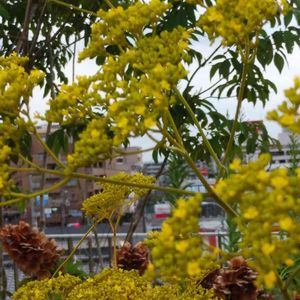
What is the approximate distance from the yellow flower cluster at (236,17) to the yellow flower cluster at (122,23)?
0.06m

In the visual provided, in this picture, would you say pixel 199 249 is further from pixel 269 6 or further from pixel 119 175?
pixel 119 175

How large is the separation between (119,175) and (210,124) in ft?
1.97

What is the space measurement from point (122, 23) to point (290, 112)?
0.90 ft

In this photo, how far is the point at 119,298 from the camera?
3.35 ft

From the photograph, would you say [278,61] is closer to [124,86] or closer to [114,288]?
[114,288]

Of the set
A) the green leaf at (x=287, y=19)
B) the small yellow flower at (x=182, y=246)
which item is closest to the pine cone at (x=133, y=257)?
the green leaf at (x=287, y=19)

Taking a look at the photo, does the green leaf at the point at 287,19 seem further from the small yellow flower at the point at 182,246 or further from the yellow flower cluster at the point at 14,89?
the small yellow flower at the point at 182,246

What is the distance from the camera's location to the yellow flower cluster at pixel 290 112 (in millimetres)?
603

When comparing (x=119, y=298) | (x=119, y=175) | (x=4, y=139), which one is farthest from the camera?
(x=119, y=175)

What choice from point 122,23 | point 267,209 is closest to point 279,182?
point 267,209

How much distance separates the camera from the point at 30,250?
1690 mm

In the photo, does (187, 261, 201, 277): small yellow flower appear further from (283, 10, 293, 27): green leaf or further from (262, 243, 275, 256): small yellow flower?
(283, 10, 293, 27): green leaf

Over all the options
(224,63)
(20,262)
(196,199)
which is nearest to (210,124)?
(224,63)

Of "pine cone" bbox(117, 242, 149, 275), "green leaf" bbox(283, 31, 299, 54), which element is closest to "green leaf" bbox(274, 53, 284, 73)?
"green leaf" bbox(283, 31, 299, 54)
